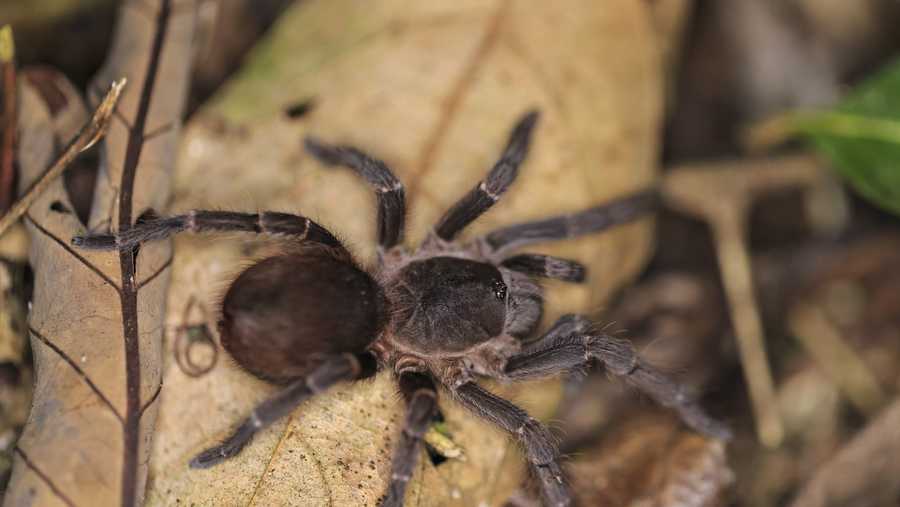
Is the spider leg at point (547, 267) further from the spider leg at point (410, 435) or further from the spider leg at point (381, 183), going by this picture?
the spider leg at point (410, 435)

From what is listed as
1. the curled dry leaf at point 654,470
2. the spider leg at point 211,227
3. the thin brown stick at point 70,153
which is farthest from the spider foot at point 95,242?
the curled dry leaf at point 654,470

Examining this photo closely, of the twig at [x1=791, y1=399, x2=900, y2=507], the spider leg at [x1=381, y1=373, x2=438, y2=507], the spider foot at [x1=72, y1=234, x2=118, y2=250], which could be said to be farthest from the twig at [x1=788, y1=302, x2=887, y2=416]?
the spider foot at [x1=72, y1=234, x2=118, y2=250]

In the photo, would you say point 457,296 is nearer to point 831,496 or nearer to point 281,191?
point 281,191

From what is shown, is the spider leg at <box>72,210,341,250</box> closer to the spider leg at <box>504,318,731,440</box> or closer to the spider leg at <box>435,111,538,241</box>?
the spider leg at <box>435,111,538,241</box>

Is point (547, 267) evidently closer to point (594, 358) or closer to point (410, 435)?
point (594, 358)

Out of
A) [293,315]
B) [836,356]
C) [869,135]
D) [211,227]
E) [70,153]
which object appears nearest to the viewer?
[293,315]

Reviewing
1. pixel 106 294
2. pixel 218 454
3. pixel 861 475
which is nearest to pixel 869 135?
pixel 861 475

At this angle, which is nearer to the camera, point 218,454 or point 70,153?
point 218,454

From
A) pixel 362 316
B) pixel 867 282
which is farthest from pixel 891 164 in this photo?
pixel 362 316
